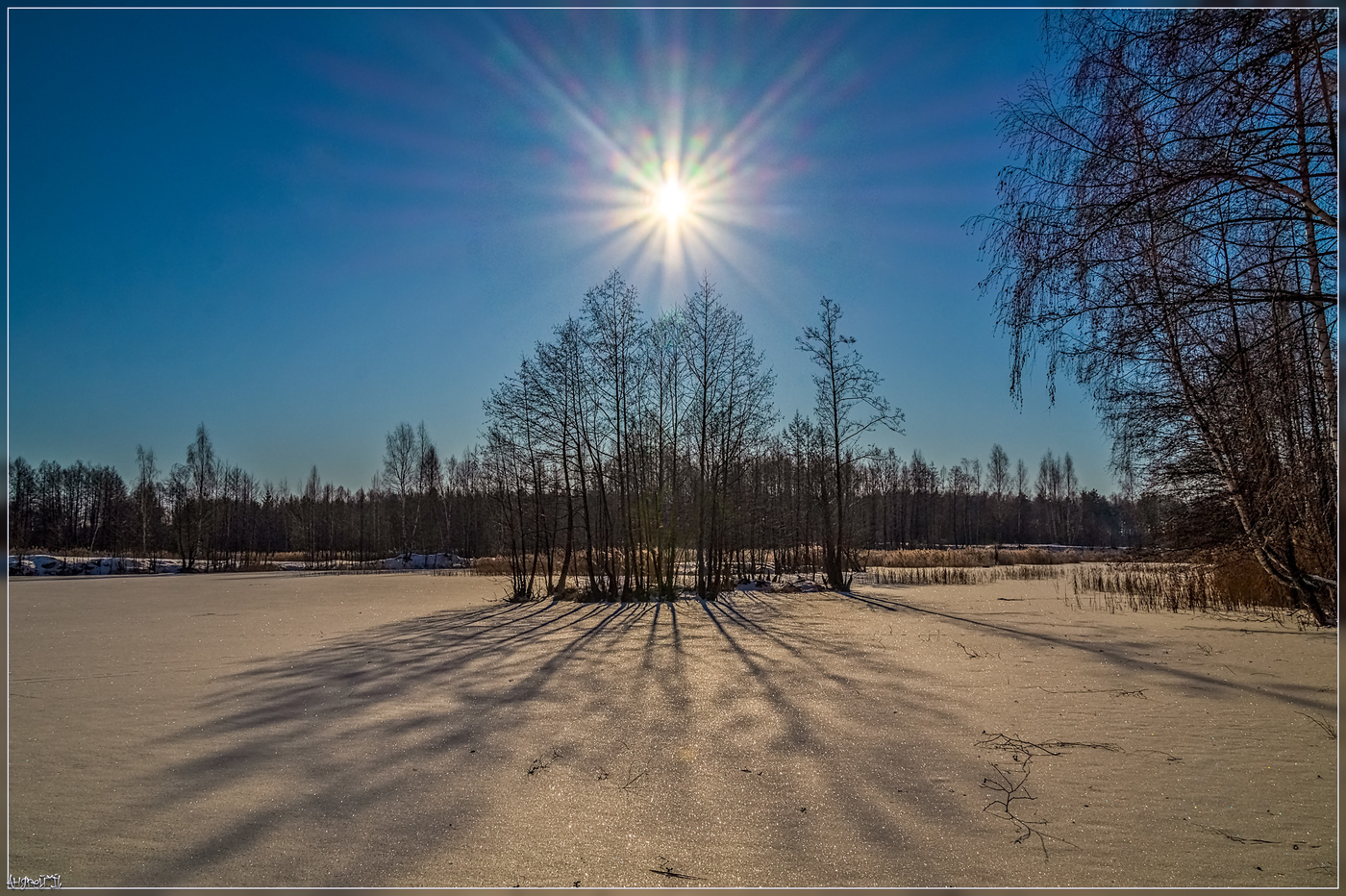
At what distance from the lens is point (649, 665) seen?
9.79 meters

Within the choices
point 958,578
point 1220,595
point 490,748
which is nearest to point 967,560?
point 958,578

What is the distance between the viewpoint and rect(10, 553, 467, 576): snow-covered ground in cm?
4012

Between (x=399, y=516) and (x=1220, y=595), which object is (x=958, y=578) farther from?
(x=399, y=516)

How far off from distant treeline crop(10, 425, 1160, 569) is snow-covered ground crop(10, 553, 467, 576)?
1.80 m

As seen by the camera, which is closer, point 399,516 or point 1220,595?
point 1220,595

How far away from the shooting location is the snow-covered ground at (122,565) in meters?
40.1

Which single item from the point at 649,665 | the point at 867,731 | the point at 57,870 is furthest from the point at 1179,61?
the point at 649,665

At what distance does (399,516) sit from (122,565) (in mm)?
27264

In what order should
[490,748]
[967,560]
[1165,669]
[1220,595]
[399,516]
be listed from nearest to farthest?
[490,748]
[1165,669]
[1220,595]
[967,560]
[399,516]

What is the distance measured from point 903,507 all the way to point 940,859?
71876 millimetres

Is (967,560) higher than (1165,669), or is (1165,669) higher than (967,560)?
(1165,669)

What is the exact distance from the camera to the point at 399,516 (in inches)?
2749

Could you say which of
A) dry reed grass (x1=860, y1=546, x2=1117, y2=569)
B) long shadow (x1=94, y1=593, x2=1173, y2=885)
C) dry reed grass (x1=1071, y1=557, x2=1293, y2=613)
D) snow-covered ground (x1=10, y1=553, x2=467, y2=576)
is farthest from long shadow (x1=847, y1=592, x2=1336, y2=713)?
snow-covered ground (x1=10, y1=553, x2=467, y2=576)

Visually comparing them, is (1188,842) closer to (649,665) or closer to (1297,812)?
(1297,812)
